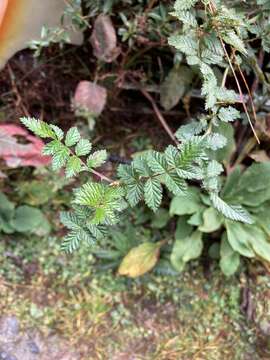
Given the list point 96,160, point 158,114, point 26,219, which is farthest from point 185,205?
point 96,160

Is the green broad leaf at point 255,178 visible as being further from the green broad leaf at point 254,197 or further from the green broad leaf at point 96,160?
the green broad leaf at point 96,160

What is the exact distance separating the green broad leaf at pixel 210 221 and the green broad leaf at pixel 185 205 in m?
0.05

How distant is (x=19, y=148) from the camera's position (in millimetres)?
1894

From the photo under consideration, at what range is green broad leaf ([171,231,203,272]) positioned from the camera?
6.52 feet

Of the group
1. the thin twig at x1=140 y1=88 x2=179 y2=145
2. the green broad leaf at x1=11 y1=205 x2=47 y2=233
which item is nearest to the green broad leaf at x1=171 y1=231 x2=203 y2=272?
the thin twig at x1=140 y1=88 x2=179 y2=145

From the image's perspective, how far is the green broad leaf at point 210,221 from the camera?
1.94m

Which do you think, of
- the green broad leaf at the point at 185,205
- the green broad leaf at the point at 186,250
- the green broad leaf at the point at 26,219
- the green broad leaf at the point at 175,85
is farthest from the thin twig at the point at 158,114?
the green broad leaf at the point at 26,219

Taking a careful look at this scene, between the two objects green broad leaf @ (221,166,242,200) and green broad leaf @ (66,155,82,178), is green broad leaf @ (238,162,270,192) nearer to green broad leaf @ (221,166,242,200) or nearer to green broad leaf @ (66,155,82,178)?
green broad leaf @ (221,166,242,200)

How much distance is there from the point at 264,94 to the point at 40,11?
0.82 meters

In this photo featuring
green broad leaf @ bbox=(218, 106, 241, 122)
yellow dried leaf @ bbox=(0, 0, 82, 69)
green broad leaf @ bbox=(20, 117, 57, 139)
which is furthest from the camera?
yellow dried leaf @ bbox=(0, 0, 82, 69)

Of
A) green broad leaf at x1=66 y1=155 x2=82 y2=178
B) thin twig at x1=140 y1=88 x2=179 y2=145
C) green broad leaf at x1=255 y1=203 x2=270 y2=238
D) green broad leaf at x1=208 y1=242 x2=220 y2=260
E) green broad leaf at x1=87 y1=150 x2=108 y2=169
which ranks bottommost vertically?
green broad leaf at x1=208 y1=242 x2=220 y2=260

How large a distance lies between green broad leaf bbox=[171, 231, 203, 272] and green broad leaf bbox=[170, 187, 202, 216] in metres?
0.10

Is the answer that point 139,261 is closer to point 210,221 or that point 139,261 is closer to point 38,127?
point 210,221

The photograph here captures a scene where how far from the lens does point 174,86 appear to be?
1.99m
